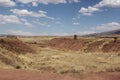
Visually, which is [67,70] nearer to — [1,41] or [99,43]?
[1,41]

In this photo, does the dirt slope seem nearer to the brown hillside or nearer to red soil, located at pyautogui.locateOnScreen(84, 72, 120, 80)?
the brown hillside

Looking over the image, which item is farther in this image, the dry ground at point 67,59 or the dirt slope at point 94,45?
the dirt slope at point 94,45

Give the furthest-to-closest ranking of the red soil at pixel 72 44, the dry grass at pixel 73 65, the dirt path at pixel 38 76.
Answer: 1. the red soil at pixel 72 44
2. the dry grass at pixel 73 65
3. the dirt path at pixel 38 76

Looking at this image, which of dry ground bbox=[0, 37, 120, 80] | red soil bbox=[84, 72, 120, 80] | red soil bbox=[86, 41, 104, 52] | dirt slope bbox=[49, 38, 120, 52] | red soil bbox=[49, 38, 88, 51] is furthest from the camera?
red soil bbox=[49, 38, 88, 51]

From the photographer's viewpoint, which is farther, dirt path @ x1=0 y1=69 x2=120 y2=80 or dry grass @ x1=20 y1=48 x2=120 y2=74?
dry grass @ x1=20 y1=48 x2=120 y2=74

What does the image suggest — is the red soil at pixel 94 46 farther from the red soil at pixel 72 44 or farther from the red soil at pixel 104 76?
the red soil at pixel 104 76

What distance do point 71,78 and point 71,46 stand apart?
48.4 metres

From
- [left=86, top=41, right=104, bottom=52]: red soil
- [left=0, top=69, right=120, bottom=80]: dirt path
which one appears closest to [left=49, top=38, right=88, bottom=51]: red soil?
[left=86, top=41, right=104, bottom=52]: red soil

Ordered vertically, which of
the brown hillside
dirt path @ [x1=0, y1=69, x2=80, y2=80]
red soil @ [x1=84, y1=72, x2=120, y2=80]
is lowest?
red soil @ [x1=84, y1=72, x2=120, y2=80]

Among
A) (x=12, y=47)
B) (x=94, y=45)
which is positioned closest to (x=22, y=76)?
(x=12, y=47)

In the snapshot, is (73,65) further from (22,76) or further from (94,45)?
(94,45)

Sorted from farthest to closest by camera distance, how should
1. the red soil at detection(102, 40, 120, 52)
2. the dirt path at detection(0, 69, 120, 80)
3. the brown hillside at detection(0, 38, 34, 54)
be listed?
the red soil at detection(102, 40, 120, 52)
the brown hillside at detection(0, 38, 34, 54)
the dirt path at detection(0, 69, 120, 80)

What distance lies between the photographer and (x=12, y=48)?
132 ft

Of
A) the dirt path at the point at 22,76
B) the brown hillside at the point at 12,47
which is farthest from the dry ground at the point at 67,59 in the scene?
the dirt path at the point at 22,76
